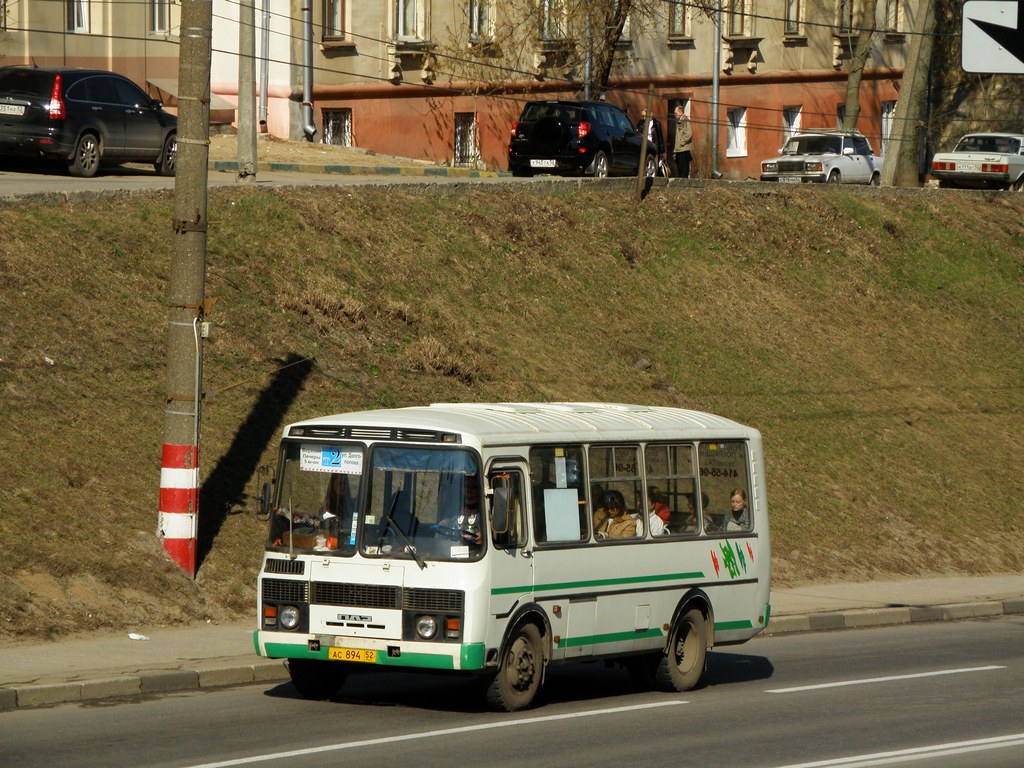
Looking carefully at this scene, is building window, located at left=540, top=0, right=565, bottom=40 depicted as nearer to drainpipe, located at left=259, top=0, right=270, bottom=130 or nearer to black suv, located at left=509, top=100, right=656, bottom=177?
drainpipe, located at left=259, top=0, right=270, bottom=130

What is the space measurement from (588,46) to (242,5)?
1499 cm

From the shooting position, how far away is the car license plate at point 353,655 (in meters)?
11.8

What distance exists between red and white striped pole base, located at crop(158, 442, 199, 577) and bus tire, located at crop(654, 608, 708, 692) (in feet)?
15.6

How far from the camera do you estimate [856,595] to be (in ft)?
66.9

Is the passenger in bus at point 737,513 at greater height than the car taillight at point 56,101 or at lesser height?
lesser

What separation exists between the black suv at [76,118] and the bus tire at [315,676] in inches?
628

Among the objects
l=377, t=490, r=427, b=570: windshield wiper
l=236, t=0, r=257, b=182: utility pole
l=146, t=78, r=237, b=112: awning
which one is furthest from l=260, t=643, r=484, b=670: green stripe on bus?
l=146, t=78, r=237, b=112: awning

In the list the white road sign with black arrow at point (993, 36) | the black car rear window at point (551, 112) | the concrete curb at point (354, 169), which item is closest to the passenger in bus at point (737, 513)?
the white road sign with black arrow at point (993, 36)

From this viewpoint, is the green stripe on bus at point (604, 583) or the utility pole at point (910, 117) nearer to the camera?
the green stripe on bus at point (604, 583)

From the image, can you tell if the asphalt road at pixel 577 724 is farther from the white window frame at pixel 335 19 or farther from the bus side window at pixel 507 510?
the white window frame at pixel 335 19

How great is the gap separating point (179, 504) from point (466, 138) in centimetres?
3122

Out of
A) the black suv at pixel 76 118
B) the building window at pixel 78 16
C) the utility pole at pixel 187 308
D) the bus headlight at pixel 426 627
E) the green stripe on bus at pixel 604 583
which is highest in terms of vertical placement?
the building window at pixel 78 16

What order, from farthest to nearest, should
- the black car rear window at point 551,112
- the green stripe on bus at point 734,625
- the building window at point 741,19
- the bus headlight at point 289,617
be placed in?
the building window at point 741,19, the black car rear window at point 551,112, the green stripe on bus at point 734,625, the bus headlight at point 289,617

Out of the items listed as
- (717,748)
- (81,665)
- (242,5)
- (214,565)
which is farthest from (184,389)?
(242,5)
